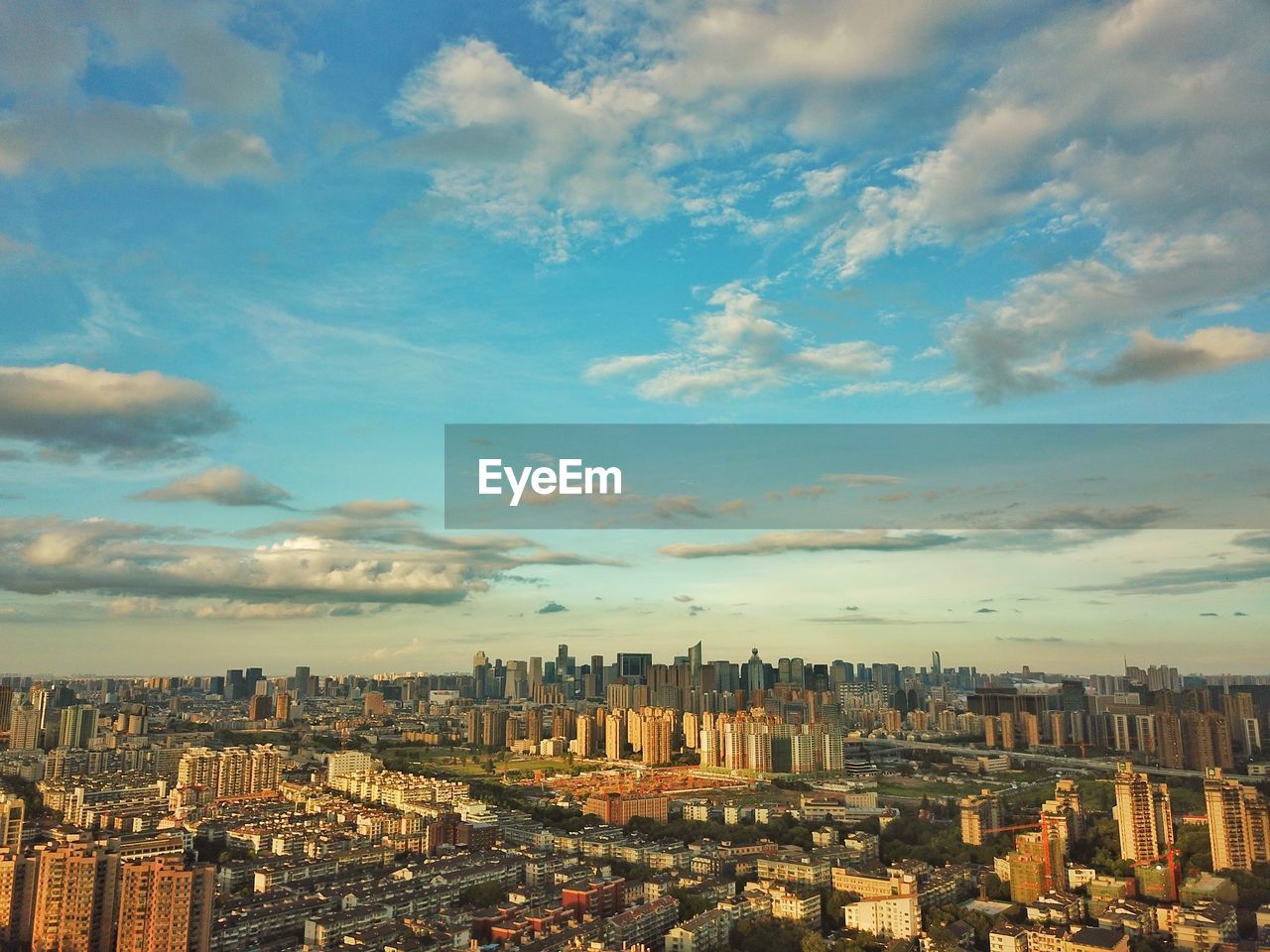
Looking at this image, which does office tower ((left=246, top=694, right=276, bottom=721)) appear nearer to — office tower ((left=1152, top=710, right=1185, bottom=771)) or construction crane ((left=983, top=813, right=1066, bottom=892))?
construction crane ((left=983, top=813, right=1066, bottom=892))

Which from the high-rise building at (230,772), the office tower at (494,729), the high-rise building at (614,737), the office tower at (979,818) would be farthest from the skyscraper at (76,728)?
the office tower at (979,818)

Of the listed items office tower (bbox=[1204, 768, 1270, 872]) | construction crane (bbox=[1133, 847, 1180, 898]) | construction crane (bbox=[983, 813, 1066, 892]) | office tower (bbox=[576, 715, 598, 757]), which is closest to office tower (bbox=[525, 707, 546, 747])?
office tower (bbox=[576, 715, 598, 757])

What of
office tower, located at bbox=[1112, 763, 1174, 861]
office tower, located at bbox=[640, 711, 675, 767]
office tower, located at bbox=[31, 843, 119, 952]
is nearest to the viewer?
office tower, located at bbox=[31, 843, 119, 952]

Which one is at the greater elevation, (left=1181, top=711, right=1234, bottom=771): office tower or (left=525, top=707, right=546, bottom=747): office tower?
(left=1181, top=711, right=1234, bottom=771): office tower

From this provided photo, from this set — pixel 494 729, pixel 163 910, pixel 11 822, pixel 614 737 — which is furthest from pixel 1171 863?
pixel 494 729

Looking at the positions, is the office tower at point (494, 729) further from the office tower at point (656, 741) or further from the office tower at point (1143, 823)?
the office tower at point (1143, 823)

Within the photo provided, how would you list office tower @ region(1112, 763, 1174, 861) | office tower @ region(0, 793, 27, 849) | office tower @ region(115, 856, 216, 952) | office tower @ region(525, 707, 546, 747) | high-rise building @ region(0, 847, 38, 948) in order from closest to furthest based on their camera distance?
office tower @ region(115, 856, 216, 952), high-rise building @ region(0, 847, 38, 948), office tower @ region(1112, 763, 1174, 861), office tower @ region(0, 793, 27, 849), office tower @ region(525, 707, 546, 747)
